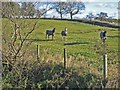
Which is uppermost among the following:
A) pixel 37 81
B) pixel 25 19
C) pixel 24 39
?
pixel 25 19

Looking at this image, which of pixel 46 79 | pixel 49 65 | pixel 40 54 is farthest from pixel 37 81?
pixel 40 54

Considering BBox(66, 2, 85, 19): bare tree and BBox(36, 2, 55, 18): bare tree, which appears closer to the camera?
BBox(36, 2, 55, 18): bare tree

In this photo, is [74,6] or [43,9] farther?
[74,6]

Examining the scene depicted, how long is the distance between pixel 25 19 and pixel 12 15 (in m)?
0.45

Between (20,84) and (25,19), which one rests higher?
(25,19)

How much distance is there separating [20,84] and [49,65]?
5.10 feet

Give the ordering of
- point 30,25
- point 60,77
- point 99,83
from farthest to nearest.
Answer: point 30,25
point 60,77
point 99,83

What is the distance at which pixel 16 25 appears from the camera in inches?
424

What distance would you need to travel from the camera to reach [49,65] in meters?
11.1

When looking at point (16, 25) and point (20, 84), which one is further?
point (16, 25)

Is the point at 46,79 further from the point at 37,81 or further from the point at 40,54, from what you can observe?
the point at 40,54

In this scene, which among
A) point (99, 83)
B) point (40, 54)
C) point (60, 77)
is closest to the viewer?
point (99, 83)

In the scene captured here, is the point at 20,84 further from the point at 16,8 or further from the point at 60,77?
the point at 16,8

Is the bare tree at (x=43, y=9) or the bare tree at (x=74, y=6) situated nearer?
the bare tree at (x=43, y=9)
